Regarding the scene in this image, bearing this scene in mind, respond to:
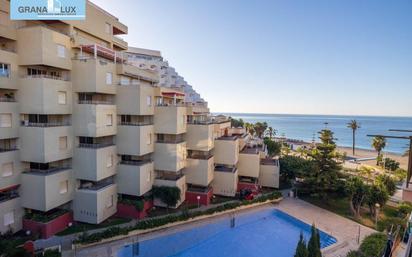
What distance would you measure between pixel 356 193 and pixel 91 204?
2436 centimetres

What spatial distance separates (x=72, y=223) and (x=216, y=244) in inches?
474

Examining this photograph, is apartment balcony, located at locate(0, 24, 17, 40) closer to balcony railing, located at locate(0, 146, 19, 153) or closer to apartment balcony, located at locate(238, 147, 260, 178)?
balcony railing, located at locate(0, 146, 19, 153)

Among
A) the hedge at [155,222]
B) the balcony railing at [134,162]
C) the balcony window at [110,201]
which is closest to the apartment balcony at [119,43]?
the balcony railing at [134,162]

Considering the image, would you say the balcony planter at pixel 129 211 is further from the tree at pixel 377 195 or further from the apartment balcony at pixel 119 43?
the tree at pixel 377 195

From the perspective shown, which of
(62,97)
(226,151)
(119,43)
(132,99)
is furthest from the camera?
(226,151)

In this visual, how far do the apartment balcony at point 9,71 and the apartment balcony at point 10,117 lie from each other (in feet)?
3.62

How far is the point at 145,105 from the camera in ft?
74.1

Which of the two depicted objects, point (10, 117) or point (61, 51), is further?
point (61, 51)

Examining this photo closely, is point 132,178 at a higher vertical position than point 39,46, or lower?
lower

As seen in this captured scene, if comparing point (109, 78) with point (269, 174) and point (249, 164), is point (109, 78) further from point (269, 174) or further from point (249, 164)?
point (269, 174)

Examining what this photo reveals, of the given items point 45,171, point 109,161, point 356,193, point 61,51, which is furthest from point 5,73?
point 356,193

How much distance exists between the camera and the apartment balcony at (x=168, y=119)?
23906 mm

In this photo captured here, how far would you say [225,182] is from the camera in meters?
27.9

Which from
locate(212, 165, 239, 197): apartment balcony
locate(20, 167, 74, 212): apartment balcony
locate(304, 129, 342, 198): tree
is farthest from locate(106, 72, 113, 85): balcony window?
locate(304, 129, 342, 198): tree
